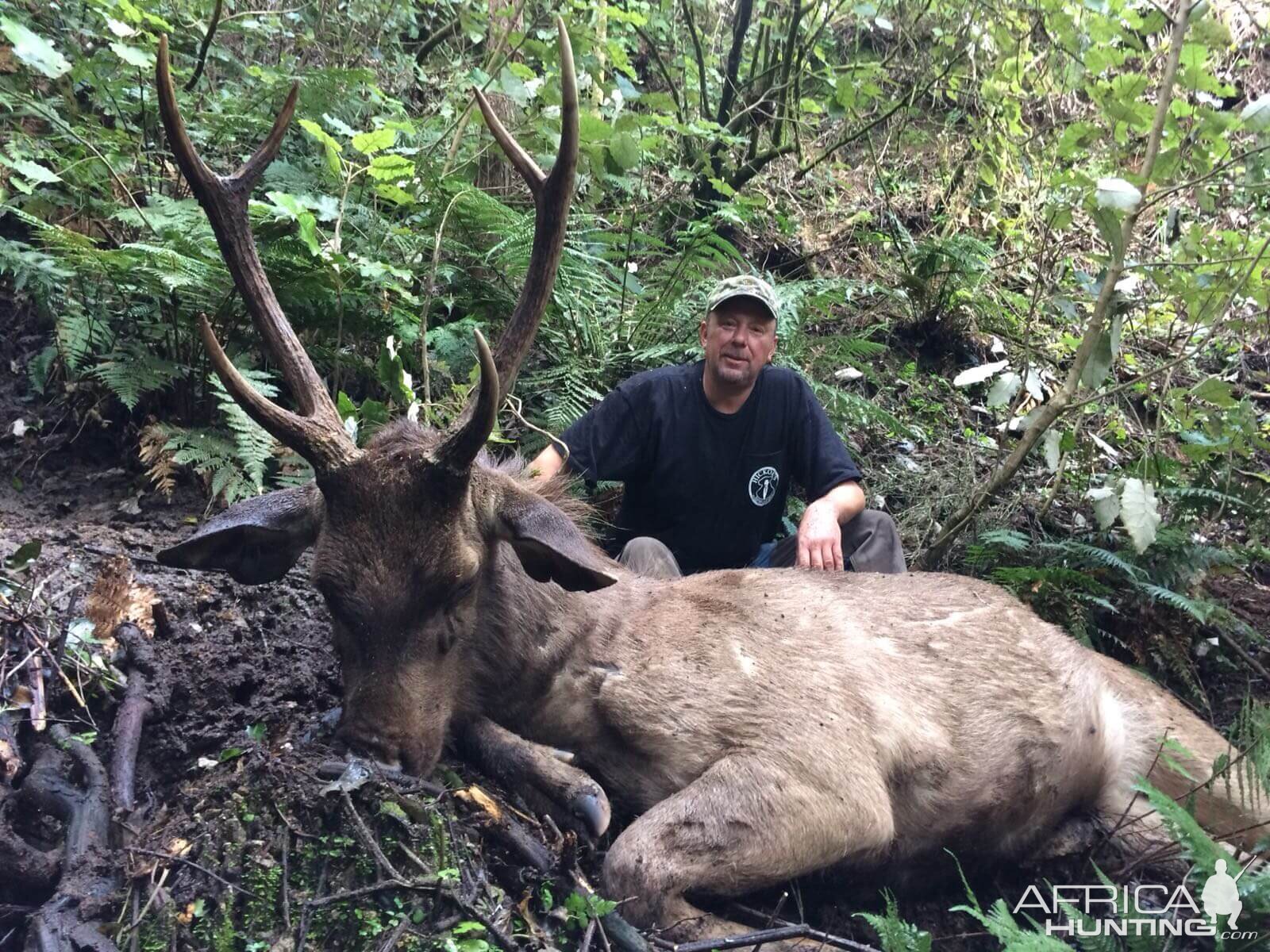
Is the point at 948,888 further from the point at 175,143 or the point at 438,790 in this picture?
the point at 175,143

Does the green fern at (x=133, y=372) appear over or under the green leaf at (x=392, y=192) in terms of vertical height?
under

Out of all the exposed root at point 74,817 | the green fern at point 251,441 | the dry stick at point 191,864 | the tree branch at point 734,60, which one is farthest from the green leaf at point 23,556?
the tree branch at point 734,60

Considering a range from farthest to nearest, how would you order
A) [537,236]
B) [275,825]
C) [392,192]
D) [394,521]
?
[392,192]
[537,236]
[394,521]
[275,825]

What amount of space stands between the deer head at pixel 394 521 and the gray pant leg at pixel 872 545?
246cm

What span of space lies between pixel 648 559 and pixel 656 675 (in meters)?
1.51

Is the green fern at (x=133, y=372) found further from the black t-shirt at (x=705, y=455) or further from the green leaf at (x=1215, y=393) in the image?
the green leaf at (x=1215, y=393)

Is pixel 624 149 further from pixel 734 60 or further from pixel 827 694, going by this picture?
pixel 827 694

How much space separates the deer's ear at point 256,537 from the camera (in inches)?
157

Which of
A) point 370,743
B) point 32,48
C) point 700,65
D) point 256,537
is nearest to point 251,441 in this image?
point 256,537

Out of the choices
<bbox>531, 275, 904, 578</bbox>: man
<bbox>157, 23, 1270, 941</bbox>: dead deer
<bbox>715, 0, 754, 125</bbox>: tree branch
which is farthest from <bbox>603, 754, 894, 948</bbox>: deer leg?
<bbox>715, 0, 754, 125</bbox>: tree branch

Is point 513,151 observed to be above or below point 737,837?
above

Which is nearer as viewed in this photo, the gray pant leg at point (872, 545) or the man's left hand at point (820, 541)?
the man's left hand at point (820, 541)

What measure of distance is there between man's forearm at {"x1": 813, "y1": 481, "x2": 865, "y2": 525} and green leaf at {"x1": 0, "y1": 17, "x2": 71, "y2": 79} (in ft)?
15.7

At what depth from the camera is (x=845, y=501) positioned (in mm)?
5973
